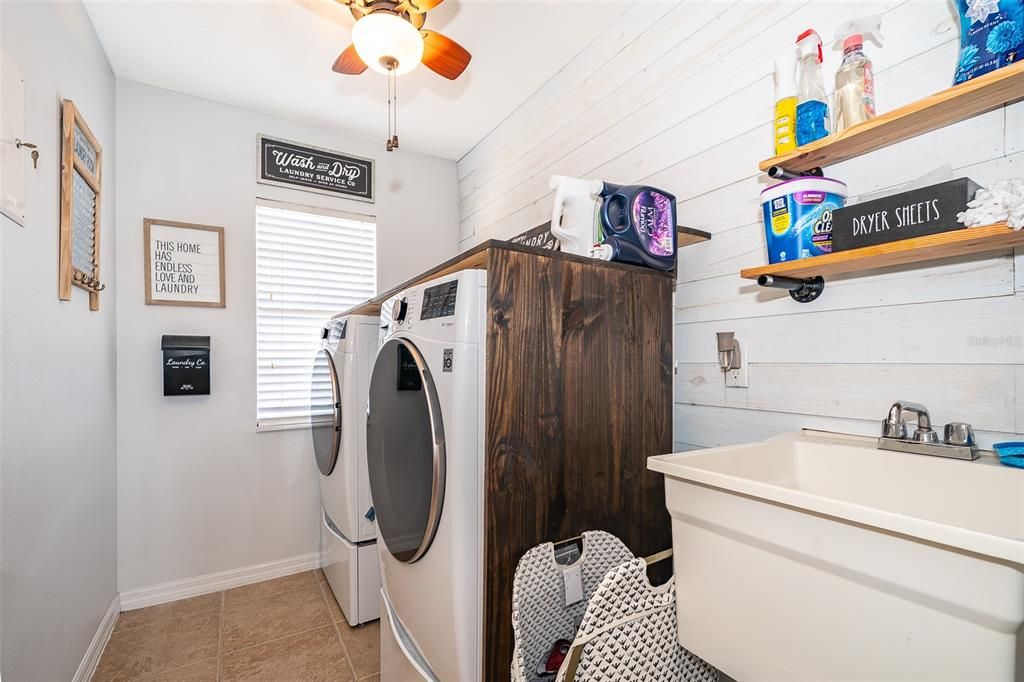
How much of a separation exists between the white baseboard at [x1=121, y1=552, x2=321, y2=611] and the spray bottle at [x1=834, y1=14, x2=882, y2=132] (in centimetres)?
315

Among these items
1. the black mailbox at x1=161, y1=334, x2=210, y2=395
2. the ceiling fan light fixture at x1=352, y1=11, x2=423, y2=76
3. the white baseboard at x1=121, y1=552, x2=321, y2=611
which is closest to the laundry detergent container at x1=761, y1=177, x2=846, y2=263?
the ceiling fan light fixture at x1=352, y1=11, x2=423, y2=76

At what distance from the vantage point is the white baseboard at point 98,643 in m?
1.81

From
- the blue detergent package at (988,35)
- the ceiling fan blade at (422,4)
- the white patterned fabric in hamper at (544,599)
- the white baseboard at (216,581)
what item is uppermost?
the ceiling fan blade at (422,4)

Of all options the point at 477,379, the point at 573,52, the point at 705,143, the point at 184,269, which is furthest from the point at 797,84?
the point at 184,269

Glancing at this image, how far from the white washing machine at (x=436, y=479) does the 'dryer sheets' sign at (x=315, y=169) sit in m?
1.80

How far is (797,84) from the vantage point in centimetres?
116

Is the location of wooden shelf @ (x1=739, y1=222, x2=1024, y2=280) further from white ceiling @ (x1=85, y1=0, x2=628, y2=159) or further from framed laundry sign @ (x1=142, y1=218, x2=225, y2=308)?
framed laundry sign @ (x1=142, y1=218, x2=225, y2=308)

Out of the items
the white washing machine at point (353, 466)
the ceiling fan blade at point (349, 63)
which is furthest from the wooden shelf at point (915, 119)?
the white washing machine at point (353, 466)

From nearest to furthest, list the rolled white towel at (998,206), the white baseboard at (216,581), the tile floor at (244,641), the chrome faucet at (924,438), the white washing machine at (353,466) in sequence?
the rolled white towel at (998,206) < the chrome faucet at (924,438) < the tile floor at (244,641) < the white washing machine at (353,466) < the white baseboard at (216,581)

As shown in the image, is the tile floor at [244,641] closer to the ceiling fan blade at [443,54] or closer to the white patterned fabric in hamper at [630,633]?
the white patterned fabric in hamper at [630,633]

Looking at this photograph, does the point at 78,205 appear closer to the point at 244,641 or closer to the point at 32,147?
the point at 32,147

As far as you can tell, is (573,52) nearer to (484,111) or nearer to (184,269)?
(484,111)

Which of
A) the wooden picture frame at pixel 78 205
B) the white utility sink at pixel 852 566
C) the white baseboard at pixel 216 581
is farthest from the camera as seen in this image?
the white baseboard at pixel 216 581

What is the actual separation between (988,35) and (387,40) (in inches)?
59.4
